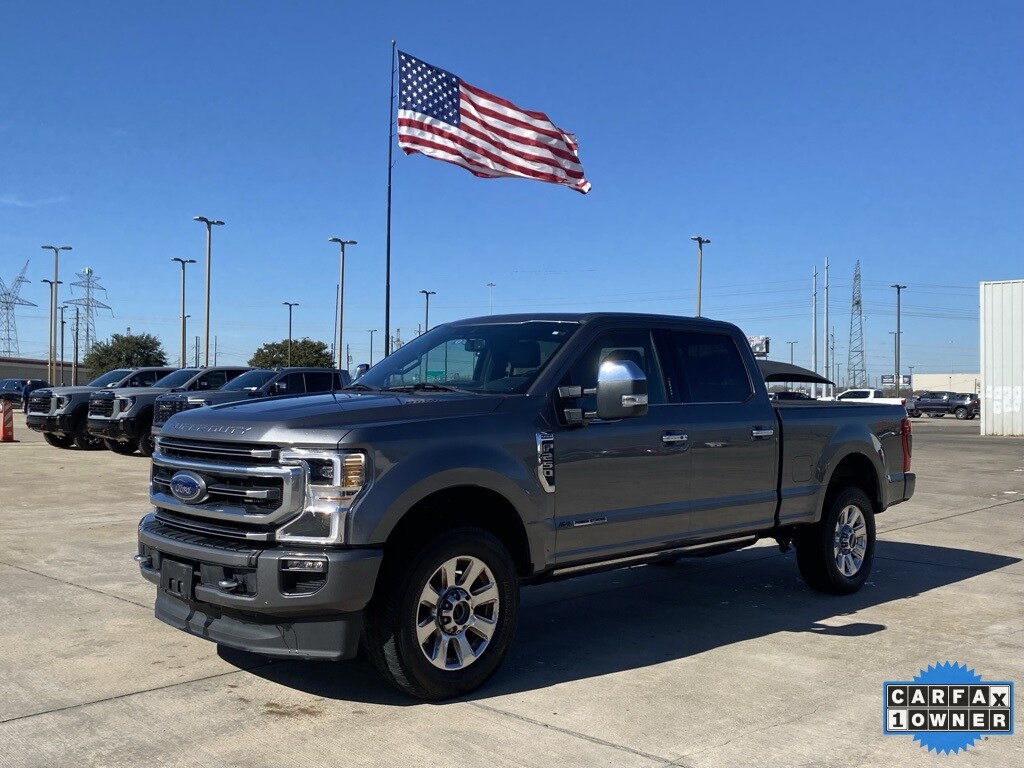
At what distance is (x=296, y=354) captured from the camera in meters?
68.4

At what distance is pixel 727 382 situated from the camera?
6.64 metres

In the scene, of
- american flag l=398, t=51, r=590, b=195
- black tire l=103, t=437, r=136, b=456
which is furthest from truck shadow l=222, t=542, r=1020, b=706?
black tire l=103, t=437, r=136, b=456

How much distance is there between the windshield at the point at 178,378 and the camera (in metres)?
20.1

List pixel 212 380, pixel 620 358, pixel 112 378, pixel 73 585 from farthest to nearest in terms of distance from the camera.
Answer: pixel 112 378 < pixel 212 380 < pixel 73 585 < pixel 620 358

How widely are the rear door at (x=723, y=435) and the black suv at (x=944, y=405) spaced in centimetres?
5926

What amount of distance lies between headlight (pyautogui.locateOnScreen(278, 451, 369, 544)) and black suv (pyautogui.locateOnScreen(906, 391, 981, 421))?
62276 millimetres

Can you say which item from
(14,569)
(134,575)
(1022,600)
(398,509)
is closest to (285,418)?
(398,509)

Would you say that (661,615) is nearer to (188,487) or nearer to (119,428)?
(188,487)

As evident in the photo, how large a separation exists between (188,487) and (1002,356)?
113 feet

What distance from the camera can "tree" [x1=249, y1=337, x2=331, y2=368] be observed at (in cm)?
6862

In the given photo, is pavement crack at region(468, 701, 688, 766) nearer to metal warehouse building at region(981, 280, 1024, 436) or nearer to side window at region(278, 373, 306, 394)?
side window at region(278, 373, 306, 394)

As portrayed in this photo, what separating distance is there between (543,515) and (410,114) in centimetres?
1525

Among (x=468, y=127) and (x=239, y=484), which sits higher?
(x=468, y=127)

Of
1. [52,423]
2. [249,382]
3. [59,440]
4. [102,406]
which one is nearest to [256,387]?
[249,382]
